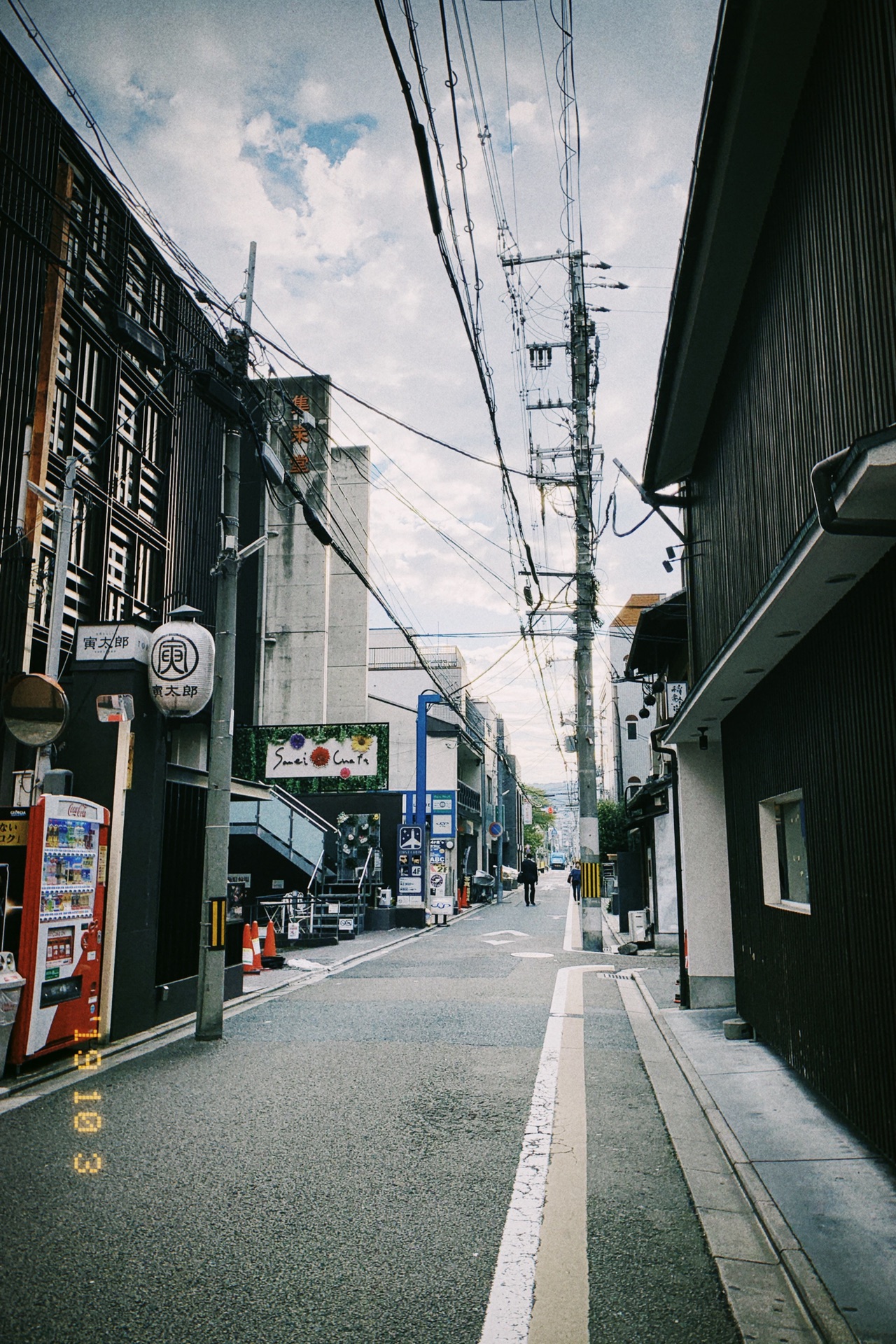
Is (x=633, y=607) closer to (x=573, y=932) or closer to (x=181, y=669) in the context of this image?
(x=573, y=932)

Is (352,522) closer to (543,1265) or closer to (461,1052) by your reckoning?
(461,1052)

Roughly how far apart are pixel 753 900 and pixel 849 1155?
3.76m

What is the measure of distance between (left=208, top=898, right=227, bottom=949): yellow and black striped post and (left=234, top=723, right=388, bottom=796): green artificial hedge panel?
19228 mm

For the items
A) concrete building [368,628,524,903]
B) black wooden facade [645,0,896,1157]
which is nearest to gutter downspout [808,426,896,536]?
black wooden facade [645,0,896,1157]

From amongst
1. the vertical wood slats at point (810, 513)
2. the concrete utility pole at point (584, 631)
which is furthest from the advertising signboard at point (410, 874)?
the vertical wood slats at point (810, 513)

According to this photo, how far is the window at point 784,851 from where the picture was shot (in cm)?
761

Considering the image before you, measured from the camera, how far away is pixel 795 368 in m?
6.17

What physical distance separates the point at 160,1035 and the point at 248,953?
22.5 feet

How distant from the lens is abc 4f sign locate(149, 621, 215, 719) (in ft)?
32.0

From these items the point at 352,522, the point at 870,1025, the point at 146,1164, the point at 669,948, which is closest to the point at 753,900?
the point at 870,1025

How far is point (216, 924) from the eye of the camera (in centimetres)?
956

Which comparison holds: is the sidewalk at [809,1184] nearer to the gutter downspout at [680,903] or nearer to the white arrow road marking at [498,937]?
the gutter downspout at [680,903]

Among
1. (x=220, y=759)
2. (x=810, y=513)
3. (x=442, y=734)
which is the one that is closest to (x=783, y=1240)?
(x=810, y=513)

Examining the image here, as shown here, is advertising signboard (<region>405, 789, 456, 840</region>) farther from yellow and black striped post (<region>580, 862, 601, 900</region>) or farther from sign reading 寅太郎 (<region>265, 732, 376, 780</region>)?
yellow and black striped post (<region>580, 862, 601, 900</region>)
